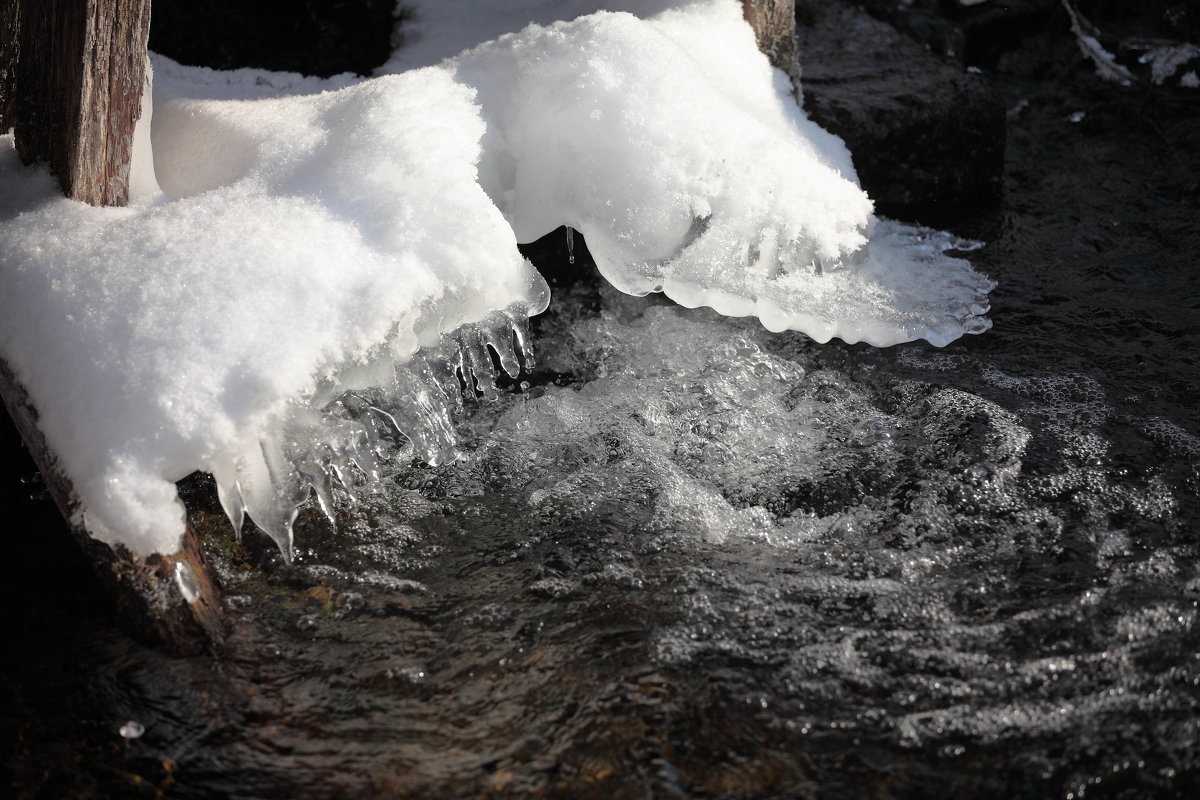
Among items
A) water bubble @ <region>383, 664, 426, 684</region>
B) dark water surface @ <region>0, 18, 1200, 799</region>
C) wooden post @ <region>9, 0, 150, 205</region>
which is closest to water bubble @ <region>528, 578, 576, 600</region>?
dark water surface @ <region>0, 18, 1200, 799</region>

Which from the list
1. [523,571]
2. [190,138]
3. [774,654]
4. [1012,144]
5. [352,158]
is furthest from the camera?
[1012,144]

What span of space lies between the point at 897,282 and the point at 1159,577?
1.68 meters

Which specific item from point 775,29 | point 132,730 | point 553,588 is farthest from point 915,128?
Answer: point 132,730

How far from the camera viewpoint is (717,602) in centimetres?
241

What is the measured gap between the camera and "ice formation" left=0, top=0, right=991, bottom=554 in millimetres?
2275

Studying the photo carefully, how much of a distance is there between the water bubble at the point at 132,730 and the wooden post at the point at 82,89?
156 cm

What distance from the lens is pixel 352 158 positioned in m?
2.79

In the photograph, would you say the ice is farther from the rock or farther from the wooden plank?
the wooden plank

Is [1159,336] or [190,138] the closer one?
[190,138]

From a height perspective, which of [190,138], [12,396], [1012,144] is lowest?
[1012,144]

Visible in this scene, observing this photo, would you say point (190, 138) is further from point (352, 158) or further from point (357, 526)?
point (357, 526)

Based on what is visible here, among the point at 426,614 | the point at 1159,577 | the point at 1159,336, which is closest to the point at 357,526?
the point at 426,614

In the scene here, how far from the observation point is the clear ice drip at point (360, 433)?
239cm

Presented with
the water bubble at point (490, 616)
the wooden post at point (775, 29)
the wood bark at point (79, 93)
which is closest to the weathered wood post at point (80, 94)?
the wood bark at point (79, 93)
